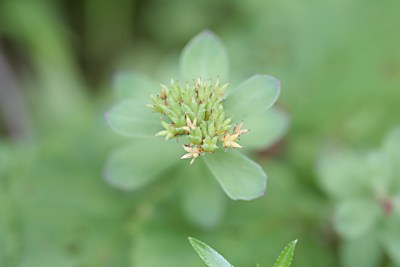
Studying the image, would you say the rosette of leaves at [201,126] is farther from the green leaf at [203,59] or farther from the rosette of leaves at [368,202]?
the rosette of leaves at [368,202]

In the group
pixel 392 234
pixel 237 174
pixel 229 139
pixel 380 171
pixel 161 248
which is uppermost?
pixel 229 139

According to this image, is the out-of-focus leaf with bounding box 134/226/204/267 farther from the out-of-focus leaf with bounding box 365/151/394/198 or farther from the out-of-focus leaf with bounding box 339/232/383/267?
the out-of-focus leaf with bounding box 365/151/394/198

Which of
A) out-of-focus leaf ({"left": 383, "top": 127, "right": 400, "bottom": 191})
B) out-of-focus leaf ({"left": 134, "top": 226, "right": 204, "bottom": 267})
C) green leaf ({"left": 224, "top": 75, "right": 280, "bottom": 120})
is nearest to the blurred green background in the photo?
out-of-focus leaf ({"left": 134, "top": 226, "right": 204, "bottom": 267})

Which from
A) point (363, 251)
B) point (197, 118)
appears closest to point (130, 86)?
point (197, 118)

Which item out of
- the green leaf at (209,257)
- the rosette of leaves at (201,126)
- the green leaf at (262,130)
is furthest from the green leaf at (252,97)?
the green leaf at (209,257)

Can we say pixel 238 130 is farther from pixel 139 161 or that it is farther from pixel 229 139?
pixel 139 161
